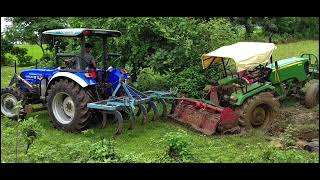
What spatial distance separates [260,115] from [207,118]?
1206 millimetres

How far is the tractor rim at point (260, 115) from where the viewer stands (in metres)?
9.17

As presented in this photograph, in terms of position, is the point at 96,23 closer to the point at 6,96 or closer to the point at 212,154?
the point at 6,96

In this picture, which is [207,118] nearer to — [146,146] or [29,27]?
[146,146]

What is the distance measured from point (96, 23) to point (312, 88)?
5.86 meters

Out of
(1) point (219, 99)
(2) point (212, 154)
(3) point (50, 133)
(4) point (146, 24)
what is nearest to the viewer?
(2) point (212, 154)

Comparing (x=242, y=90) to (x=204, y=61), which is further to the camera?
(x=204, y=61)

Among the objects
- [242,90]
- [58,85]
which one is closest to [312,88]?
[242,90]

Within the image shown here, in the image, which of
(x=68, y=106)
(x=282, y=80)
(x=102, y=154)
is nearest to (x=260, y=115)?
(x=282, y=80)

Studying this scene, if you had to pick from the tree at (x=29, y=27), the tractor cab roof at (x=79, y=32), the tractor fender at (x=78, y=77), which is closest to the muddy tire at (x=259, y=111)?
the tractor fender at (x=78, y=77)

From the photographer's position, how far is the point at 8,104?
1010 centimetres

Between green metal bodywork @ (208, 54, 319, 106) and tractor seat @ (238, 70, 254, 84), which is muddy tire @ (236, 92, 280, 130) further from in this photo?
tractor seat @ (238, 70, 254, 84)

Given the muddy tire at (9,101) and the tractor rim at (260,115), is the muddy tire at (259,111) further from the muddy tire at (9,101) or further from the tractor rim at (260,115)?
the muddy tire at (9,101)

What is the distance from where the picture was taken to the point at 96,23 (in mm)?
12258

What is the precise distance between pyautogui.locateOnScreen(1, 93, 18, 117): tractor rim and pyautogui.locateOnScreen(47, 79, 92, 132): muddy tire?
3.90ft
